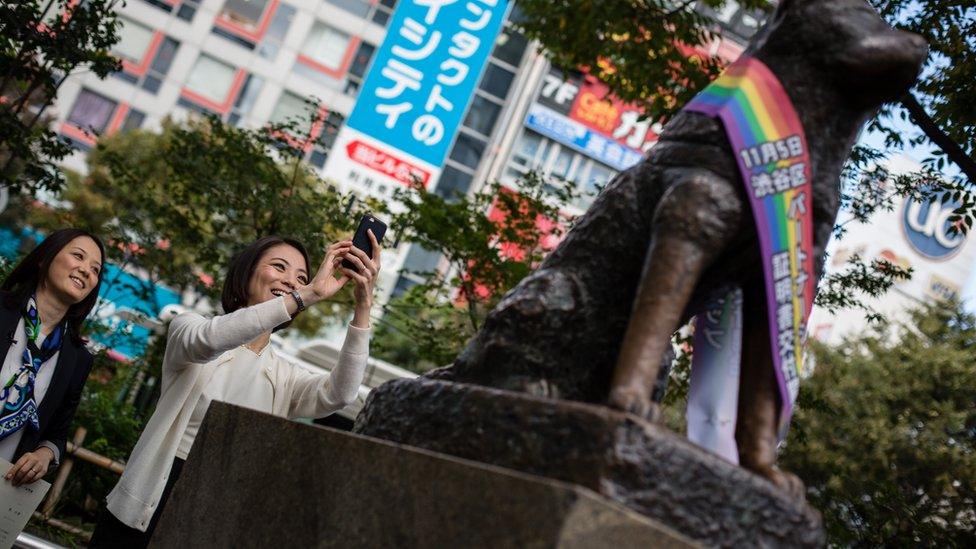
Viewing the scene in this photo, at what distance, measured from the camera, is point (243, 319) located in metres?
2.73

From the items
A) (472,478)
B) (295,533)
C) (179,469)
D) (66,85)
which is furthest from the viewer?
(66,85)

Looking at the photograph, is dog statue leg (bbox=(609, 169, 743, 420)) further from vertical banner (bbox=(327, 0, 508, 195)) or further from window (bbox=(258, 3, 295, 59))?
window (bbox=(258, 3, 295, 59))

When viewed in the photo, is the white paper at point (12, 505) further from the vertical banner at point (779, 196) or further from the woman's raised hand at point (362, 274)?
the vertical banner at point (779, 196)

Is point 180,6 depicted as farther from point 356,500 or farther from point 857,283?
point 356,500

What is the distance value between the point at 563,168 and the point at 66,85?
1711 centimetres

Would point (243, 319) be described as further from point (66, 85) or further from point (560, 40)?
point (66, 85)

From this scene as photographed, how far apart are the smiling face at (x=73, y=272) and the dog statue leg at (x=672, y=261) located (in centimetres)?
237

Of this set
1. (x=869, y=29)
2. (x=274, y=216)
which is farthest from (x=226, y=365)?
(x=274, y=216)

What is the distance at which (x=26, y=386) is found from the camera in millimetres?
3174

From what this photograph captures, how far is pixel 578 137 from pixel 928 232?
769 inches

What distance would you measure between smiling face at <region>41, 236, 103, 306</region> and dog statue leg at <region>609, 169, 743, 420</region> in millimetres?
2366

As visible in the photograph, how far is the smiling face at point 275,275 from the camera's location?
3203 mm

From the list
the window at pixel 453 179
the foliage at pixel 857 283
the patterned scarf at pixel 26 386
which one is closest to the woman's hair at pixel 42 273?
the patterned scarf at pixel 26 386

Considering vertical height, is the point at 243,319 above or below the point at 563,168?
below
